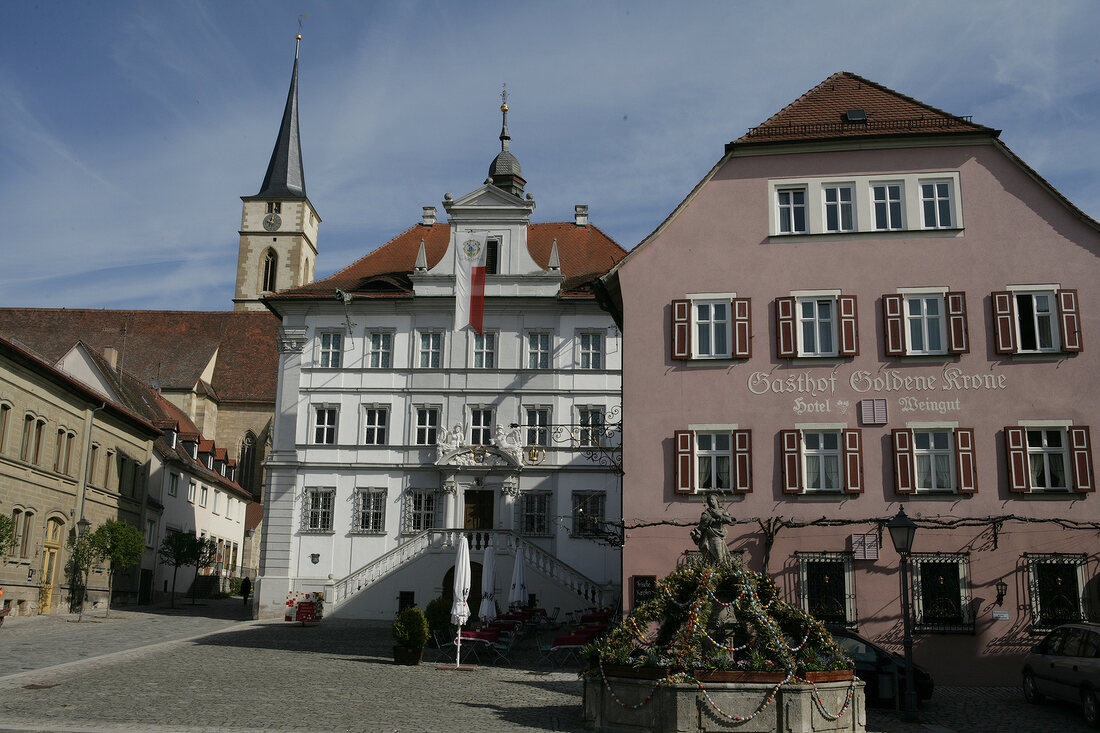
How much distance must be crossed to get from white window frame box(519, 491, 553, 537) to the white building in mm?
36

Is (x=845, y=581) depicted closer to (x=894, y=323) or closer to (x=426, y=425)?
(x=894, y=323)

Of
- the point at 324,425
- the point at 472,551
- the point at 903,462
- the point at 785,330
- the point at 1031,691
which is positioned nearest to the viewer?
the point at 1031,691

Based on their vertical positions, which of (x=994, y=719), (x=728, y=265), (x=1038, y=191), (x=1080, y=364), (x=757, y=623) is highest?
(x=1038, y=191)

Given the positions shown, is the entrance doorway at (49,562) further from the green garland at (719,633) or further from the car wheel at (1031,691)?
the car wheel at (1031,691)

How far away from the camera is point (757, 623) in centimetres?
1379

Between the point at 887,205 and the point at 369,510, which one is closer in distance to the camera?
the point at 887,205

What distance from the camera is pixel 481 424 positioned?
124 feet

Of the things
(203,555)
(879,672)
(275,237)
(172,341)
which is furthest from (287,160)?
(879,672)

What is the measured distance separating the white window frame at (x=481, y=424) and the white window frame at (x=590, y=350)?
3743mm

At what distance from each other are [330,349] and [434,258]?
582 centimetres

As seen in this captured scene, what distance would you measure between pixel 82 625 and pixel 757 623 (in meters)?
24.4

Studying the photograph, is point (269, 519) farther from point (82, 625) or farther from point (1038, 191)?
point (1038, 191)

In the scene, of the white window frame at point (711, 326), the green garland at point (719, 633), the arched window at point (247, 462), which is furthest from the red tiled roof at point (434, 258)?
the arched window at point (247, 462)

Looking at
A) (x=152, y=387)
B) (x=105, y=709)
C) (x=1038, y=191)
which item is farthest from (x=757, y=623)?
(x=152, y=387)
